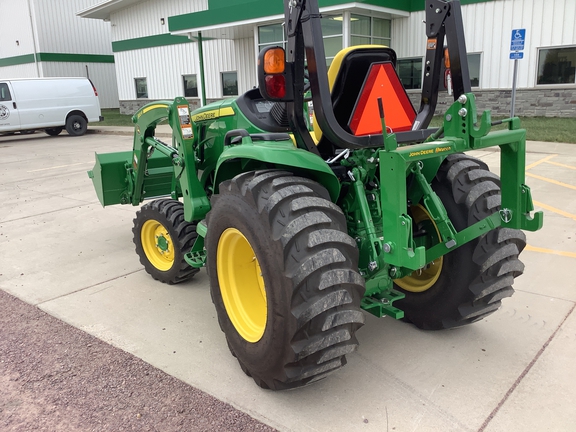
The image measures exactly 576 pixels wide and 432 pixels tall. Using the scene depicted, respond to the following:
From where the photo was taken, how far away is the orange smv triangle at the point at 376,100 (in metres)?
2.98

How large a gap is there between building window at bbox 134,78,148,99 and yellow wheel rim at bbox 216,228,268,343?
24.7 m

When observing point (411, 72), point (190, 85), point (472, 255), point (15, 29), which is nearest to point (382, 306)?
point (472, 255)

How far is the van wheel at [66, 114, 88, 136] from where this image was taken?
62.2 feet

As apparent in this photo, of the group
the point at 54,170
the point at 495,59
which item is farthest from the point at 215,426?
the point at 495,59

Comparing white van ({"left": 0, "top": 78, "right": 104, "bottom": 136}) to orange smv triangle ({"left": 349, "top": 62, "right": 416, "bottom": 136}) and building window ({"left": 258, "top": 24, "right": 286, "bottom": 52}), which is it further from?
orange smv triangle ({"left": 349, "top": 62, "right": 416, "bottom": 136})

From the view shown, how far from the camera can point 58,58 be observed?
29.2m

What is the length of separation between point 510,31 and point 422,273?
1500 centimetres

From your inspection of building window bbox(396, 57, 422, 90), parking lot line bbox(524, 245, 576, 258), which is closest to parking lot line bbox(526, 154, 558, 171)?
parking lot line bbox(524, 245, 576, 258)

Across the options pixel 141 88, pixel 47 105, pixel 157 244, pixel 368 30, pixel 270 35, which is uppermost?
pixel 270 35

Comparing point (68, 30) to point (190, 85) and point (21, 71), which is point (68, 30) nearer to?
point (21, 71)

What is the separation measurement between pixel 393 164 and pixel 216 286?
1.42 meters

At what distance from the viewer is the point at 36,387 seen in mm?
3203

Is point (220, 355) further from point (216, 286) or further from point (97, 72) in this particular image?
point (97, 72)

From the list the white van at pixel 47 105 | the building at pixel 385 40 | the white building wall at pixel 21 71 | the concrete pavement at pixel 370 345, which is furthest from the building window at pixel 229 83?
the concrete pavement at pixel 370 345
